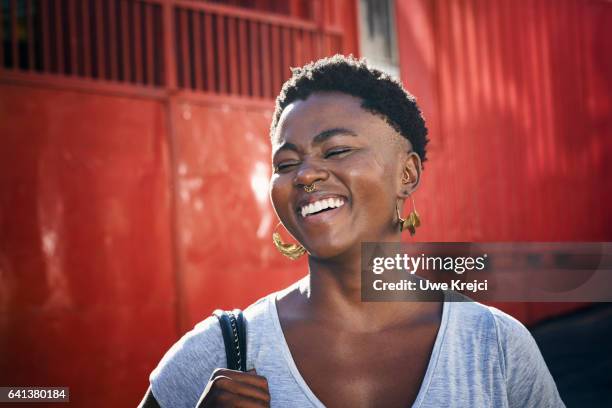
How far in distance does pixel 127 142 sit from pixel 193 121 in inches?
24.9

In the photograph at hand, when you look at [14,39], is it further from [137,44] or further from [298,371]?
[298,371]

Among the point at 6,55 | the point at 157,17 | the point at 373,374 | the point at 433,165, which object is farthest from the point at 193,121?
the point at 373,374

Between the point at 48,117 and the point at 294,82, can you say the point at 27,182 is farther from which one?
the point at 294,82

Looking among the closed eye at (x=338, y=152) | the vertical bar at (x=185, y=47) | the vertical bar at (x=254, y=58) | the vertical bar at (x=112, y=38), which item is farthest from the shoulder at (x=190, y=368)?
the vertical bar at (x=254, y=58)

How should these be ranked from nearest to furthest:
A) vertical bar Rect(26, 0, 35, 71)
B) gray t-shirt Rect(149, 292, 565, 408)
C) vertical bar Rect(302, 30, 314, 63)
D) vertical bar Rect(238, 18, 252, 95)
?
gray t-shirt Rect(149, 292, 565, 408)
vertical bar Rect(26, 0, 35, 71)
vertical bar Rect(238, 18, 252, 95)
vertical bar Rect(302, 30, 314, 63)

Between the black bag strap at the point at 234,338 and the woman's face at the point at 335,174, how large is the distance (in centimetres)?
28

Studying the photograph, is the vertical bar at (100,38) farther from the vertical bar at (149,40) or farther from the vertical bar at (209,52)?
the vertical bar at (209,52)

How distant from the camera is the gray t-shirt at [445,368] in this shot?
187 cm

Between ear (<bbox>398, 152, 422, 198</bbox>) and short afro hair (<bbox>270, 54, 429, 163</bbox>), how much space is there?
49mm

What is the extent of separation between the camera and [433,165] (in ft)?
26.0

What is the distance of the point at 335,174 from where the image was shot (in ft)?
6.51

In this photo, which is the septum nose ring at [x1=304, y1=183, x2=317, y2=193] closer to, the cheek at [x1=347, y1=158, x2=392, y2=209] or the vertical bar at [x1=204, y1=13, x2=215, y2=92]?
the cheek at [x1=347, y1=158, x2=392, y2=209]

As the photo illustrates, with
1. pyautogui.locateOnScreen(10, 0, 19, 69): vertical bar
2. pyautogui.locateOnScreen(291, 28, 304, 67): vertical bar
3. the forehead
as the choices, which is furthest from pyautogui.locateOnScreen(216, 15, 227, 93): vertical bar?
the forehead

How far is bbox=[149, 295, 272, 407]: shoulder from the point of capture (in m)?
1.92
